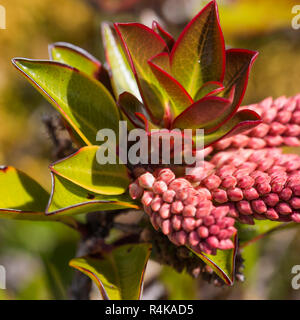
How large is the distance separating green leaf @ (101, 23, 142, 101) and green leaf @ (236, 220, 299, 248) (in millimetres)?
467

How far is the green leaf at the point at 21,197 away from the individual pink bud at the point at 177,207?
12.1 inches

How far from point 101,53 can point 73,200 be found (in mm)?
1828

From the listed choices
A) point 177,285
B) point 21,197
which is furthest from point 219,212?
point 177,285

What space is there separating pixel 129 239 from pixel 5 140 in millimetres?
1483

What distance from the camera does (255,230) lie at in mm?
1080

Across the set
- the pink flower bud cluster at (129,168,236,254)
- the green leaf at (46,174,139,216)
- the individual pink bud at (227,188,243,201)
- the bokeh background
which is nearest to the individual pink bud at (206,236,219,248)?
the pink flower bud cluster at (129,168,236,254)

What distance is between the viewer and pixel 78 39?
2.45 metres

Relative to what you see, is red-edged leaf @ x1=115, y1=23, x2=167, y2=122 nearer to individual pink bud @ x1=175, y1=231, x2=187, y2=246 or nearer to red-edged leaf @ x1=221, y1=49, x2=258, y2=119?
red-edged leaf @ x1=221, y1=49, x2=258, y2=119

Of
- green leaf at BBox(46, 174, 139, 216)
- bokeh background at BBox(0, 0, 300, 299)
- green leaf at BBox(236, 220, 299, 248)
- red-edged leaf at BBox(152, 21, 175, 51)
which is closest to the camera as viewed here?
green leaf at BBox(46, 174, 139, 216)

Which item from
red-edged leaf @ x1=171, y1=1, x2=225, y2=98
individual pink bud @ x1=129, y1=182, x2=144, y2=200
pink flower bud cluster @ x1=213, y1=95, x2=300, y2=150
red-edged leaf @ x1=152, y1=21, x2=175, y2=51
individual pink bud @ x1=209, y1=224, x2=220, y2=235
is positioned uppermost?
red-edged leaf @ x1=152, y1=21, x2=175, y2=51

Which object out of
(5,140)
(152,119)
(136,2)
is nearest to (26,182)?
(152,119)

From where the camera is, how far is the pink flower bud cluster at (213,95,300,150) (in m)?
0.87

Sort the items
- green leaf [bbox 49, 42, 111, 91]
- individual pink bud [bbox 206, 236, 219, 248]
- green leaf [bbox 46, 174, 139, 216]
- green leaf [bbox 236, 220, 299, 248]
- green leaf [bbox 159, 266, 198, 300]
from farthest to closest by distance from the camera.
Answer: green leaf [bbox 159, 266, 198, 300] → green leaf [bbox 236, 220, 299, 248] → green leaf [bbox 49, 42, 111, 91] → green leaf [bbox 46, 174, 139, 216] → individual pink bud [bbox 206, 236, 219, 248]

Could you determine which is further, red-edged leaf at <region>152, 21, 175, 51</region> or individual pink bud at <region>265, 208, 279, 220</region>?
red-edged leaf at <region>152, 21, 175, 51</region>
